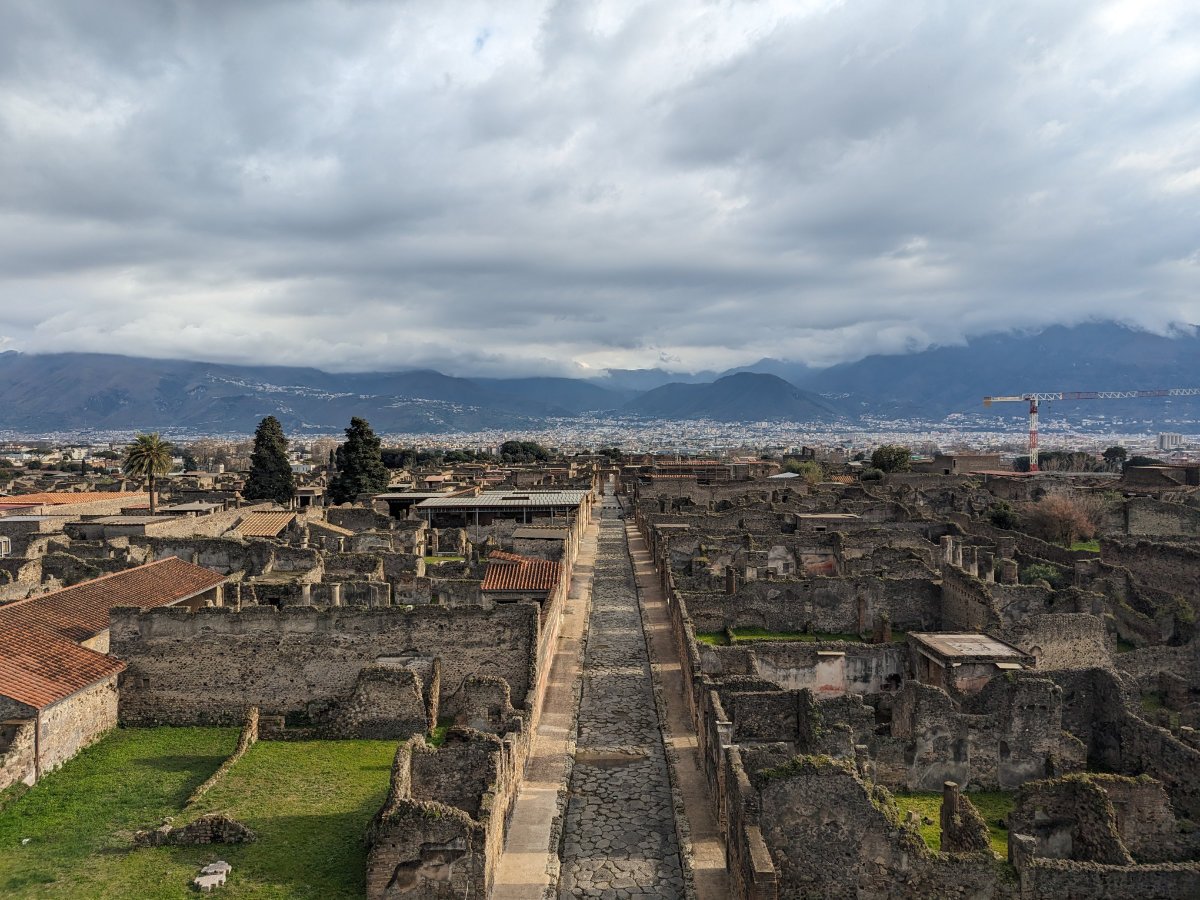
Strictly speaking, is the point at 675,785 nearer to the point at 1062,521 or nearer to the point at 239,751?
the point at 239,751

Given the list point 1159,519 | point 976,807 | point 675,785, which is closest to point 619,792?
point 675,785

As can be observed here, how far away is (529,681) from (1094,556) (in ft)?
98.3

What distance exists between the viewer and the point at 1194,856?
44.4 ft

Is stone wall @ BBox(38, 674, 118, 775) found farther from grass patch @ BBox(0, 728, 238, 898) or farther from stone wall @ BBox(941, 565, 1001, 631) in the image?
stone wall @ BBox(941, 565, 1001, 631)

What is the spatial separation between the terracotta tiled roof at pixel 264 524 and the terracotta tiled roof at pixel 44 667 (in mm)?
20422

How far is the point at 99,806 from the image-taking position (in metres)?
15.8

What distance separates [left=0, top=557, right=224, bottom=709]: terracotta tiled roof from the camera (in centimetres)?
1780

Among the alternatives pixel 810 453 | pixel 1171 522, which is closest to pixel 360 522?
pixel 1171 522

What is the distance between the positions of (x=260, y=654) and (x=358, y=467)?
5122cm

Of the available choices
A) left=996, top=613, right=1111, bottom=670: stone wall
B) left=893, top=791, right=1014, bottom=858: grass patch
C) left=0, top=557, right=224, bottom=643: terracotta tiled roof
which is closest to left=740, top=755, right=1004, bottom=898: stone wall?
left=893, top=791, right=1014, bottom=858: grass patch

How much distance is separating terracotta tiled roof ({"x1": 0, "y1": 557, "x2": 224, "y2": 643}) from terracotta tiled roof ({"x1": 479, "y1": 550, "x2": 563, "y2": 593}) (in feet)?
29.7

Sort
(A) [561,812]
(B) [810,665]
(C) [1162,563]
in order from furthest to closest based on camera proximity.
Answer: (C) [1162,563] < (B) [810,665] < (A) [561,812]

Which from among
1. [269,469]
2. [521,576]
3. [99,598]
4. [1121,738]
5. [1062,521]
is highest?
[269,469]

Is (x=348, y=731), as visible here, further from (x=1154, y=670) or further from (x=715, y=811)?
(x=1154, y=670)
